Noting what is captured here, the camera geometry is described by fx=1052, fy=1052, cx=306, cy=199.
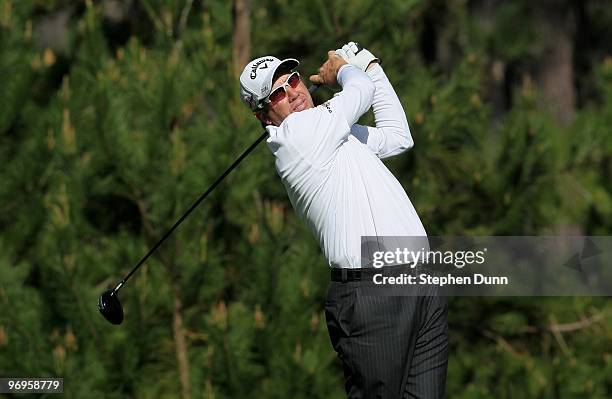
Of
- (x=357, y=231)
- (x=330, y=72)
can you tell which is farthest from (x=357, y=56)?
(x=357, y=231)

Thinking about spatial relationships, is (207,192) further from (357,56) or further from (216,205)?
(216,205)

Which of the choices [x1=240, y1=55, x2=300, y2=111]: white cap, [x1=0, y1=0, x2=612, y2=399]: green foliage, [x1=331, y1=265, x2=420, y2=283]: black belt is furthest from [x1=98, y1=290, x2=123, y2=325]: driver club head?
[x1=331, y1=265, x2=420, y2=283]: black belt

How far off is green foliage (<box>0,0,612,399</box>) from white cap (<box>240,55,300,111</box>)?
5.43ft

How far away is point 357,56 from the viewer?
3250mm

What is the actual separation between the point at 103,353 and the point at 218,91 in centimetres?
132

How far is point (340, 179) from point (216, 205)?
2.10 meters

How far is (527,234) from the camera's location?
18.6 feet

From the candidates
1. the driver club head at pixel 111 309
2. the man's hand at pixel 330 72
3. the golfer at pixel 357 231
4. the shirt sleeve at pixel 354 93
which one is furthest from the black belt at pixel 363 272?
the driver club head at pixel 111 309

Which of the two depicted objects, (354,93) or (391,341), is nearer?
(391,341)

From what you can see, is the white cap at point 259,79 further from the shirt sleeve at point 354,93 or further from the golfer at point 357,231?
the shirt sleeve at point 354,93

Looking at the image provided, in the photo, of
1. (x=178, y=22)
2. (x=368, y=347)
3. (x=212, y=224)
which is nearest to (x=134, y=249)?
(x=212, y=224)

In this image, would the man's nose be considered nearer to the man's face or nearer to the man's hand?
the man's face

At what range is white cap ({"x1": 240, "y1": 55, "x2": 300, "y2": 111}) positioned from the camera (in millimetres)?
3016

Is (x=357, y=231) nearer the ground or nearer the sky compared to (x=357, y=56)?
nearer the ground
